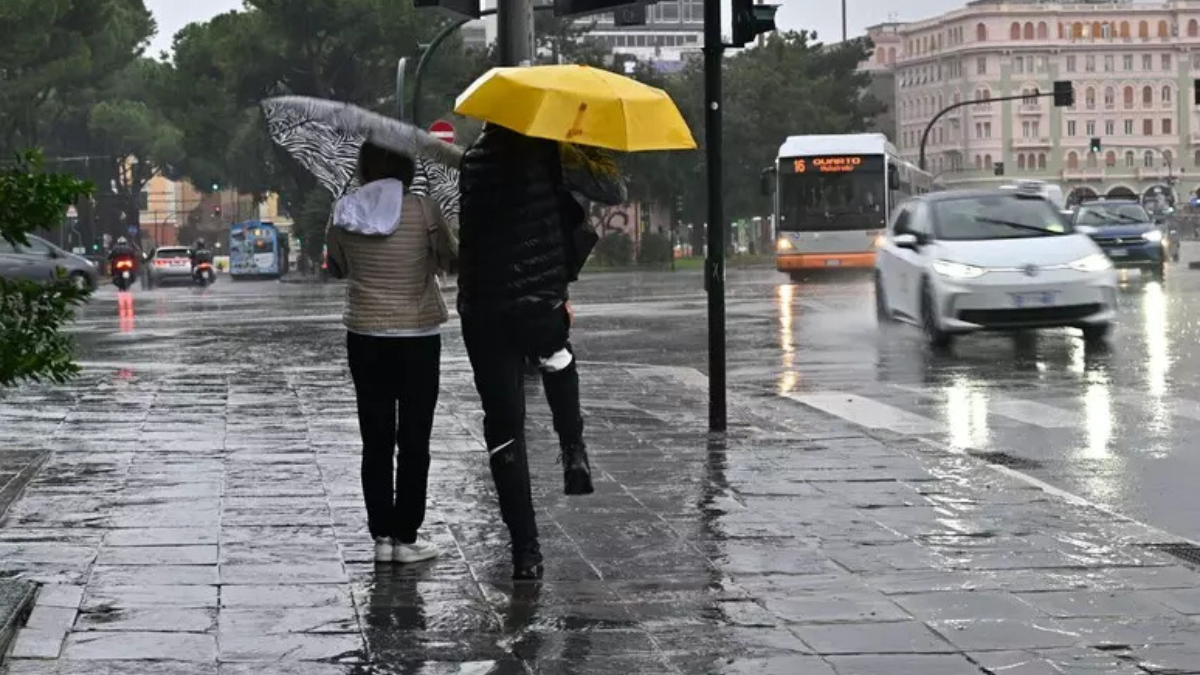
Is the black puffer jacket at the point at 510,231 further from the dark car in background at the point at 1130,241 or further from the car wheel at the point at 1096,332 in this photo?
the dark car in background at the point at 1130,241

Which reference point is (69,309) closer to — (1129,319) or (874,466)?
(874,466)

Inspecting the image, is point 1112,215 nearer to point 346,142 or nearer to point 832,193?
point 832,193

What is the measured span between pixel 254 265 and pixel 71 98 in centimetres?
1093

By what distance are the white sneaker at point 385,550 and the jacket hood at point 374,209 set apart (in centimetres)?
113

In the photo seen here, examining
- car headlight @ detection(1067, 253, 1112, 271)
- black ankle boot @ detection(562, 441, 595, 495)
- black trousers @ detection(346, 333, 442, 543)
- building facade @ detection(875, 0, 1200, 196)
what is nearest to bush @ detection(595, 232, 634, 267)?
car headlight @ detection(1067, 253, 1112, 271)

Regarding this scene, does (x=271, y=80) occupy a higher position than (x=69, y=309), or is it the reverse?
(x=271, y=80)

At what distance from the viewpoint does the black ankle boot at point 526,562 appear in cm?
791

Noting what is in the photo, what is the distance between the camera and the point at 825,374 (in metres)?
19.1

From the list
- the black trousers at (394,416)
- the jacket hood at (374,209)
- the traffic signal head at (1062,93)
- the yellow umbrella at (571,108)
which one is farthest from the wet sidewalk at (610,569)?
the traffic signal head at (1062,93)

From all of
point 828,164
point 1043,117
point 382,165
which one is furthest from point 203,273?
point 1043,117

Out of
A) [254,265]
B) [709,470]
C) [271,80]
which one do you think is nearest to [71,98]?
[254,265]

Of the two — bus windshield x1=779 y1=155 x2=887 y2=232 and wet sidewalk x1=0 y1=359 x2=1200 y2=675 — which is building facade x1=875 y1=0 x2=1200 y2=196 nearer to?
bus windshield x1=779 y1=155 x2=887 y2=232

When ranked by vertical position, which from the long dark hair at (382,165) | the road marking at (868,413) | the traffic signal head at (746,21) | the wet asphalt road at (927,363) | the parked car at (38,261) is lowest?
the wet asphalt road at (927,363)

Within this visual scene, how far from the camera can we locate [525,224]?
7.88m
